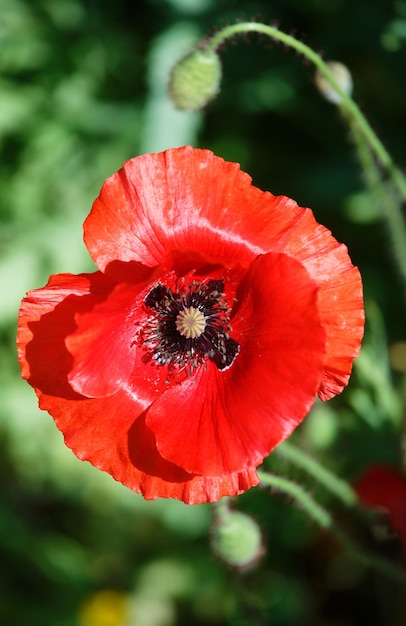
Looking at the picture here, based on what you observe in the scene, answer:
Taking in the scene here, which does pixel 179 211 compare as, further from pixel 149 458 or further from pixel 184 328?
pixel 149 458

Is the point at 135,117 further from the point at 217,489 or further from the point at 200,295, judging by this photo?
the point at 217,489

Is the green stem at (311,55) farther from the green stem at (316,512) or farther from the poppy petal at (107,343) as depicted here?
the green stem at (316,512)

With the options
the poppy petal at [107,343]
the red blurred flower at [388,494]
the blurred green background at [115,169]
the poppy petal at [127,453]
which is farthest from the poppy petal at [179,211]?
the blurred green background at [115,169]

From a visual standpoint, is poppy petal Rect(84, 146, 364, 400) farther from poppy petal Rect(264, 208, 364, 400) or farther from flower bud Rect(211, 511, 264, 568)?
flower bud Rect(211, 511, 264, 568)

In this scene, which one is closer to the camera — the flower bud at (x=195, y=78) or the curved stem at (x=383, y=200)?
the flower bud at (x=195, y=78)

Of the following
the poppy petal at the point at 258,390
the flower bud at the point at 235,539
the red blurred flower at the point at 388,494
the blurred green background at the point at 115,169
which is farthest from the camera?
the blurred green background at the point at 115,169

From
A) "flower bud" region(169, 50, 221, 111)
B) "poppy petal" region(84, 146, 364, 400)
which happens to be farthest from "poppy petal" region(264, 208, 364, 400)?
"flower bud" region(169, 50, 221, 111)
